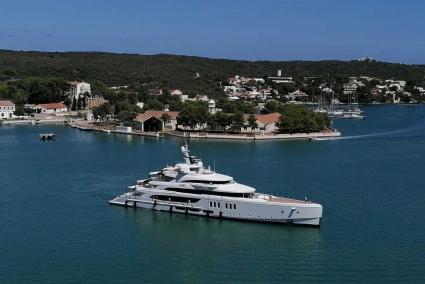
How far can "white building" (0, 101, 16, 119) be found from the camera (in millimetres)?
39031

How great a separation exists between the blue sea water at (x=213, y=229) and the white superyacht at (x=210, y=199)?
0.65 ft

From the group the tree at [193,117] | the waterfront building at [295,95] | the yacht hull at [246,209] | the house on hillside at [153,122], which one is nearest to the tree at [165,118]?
the house on hillside at [153,122]

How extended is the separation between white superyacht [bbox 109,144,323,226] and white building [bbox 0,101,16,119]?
26083mm

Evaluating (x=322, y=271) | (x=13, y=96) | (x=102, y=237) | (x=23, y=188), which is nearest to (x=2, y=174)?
(x=23, y=188)

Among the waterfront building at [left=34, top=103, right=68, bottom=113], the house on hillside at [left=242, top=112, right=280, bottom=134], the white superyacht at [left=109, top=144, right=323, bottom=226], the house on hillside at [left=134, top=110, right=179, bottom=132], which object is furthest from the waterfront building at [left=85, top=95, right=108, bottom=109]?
the white superyacht at [left=109, top=144, right=323, bottom=226]

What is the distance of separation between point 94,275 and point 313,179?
8.75 metres

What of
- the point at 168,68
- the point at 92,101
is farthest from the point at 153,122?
the point at 168,68

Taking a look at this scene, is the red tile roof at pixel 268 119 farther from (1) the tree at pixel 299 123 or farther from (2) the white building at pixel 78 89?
(2) the white building at pixel 78 89

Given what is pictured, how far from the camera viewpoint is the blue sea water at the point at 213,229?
1077cm

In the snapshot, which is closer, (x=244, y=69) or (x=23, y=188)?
(x=23, y=188)

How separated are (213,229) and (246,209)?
0.75 meters

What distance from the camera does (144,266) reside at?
1105cm

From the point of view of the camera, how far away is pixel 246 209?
13.3m

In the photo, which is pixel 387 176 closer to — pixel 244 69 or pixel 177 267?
pixel 177 267
